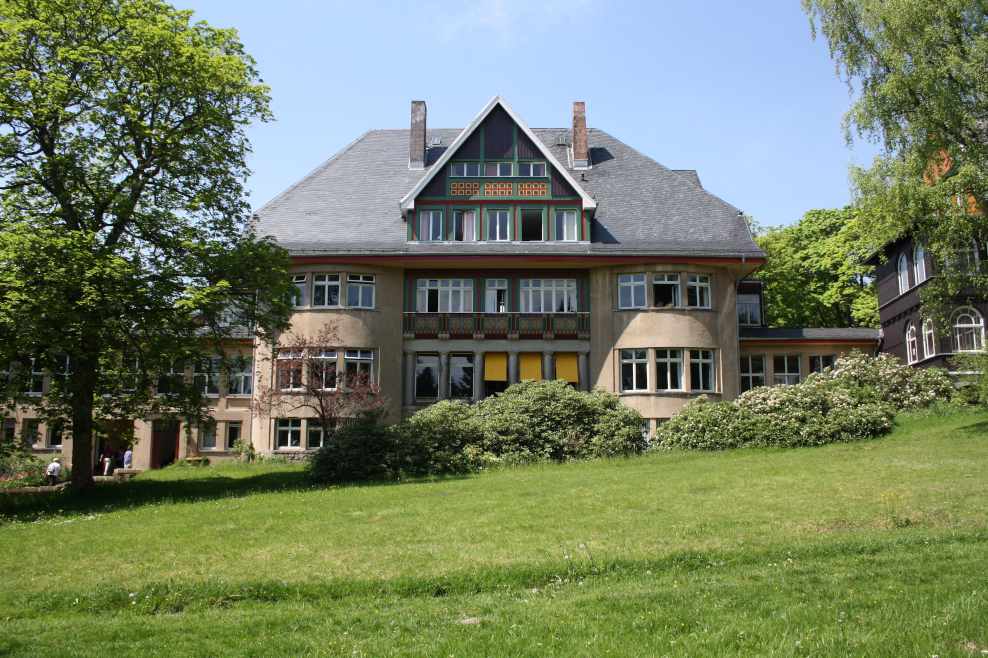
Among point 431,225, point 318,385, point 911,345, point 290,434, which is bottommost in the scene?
point 290,434

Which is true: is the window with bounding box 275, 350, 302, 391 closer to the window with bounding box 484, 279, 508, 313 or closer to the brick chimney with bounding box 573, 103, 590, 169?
the window with bounding box 484, 279, 508, 313

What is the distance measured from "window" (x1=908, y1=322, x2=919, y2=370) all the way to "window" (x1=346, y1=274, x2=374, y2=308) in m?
23.7

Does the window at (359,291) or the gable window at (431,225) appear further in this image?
the gable window at (431,225)

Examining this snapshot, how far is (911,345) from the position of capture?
36594 mm

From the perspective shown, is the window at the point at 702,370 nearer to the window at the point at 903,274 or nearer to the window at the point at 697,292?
the window at the point at 697,292

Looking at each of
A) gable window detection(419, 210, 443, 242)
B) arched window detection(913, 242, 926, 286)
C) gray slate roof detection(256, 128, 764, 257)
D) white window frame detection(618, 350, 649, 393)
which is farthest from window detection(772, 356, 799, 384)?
gable window detection(419, 210, 443, 242)

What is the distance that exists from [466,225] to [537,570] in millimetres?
25251

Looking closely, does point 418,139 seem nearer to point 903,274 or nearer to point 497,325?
point 497,325

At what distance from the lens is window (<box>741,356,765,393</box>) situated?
1508 inches

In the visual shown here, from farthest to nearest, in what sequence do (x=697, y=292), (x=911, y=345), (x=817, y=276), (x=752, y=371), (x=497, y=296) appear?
(x=817, y=276) → (x=752, y=371) → (x=911, y=345) → (x=497, y=296) → (x=697, y=292)

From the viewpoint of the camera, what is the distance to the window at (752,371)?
A: 38312 mm

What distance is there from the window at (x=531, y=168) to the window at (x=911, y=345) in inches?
701

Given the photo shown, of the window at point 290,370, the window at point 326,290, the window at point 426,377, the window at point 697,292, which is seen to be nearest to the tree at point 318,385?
the window at point 290,370

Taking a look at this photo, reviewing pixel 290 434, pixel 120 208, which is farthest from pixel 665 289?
pixel 120 208
